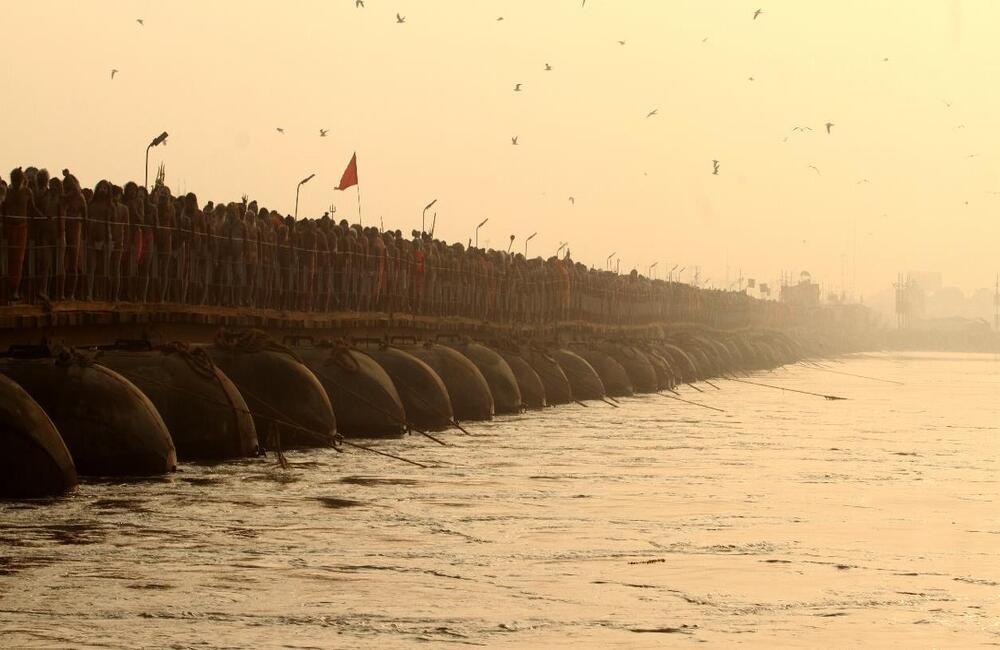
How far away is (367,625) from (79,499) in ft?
31.2

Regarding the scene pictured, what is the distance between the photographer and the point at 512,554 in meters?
21.1

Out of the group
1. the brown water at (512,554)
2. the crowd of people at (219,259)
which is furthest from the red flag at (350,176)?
the brown water at (512,554)

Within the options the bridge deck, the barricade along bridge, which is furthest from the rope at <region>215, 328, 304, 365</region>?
the bridge deck

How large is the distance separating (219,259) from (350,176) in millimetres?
13615

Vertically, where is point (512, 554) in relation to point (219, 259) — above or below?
below

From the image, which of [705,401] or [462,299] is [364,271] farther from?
[705,401]

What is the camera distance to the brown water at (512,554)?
54.1ft

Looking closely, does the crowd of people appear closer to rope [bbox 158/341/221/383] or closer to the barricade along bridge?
the barricade along bridge

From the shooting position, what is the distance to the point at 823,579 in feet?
65.1

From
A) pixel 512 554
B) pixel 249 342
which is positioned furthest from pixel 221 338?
pixel 512 554

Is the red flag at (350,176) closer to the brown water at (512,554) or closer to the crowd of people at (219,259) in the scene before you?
the crowd of people at (219,259)

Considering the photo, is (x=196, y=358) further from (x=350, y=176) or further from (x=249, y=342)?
(x=350, y=176)

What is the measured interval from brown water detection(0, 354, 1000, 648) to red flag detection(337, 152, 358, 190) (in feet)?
40.3

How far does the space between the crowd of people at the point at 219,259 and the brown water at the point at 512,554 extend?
12.0 feet
